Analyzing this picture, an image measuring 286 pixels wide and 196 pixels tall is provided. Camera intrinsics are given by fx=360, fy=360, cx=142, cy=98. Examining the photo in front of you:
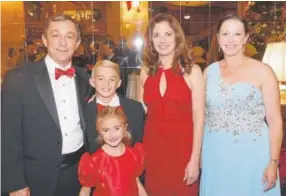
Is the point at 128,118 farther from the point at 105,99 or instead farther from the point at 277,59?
the point at 277,59

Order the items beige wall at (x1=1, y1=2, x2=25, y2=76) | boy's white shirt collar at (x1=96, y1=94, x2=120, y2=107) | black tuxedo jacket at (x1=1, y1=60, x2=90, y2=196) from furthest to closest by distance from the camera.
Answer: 1. beige wall at (x1=1, y1=2, x2=25, y2=76)
2. boy's white shirt collar at (x1=96, y1=94, x2=120, y2=107)
3. black tuxedo jacket at (x1=1, y1=60, x2=90, y2=196)

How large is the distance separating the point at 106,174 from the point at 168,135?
41 cm

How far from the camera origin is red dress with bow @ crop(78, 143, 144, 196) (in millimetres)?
1764

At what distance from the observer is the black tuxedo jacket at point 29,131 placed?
1.68 metres

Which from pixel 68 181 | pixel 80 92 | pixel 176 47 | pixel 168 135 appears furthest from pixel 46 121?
pixel 176 47

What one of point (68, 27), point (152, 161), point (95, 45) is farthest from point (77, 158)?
point (95, 45)

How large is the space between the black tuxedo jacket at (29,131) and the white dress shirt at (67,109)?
0.04 m

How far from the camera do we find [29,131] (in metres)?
1.73

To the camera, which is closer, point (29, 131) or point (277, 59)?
point (29, 131)

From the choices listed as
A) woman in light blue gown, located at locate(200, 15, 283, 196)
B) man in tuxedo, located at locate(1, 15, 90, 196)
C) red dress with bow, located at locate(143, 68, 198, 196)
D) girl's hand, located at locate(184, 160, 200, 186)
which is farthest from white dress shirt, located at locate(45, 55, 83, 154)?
woman in light blue gown, located at locate(200, 15, 283, 196)

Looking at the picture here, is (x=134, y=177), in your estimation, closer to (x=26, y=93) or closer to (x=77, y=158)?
(x=77, y=158)

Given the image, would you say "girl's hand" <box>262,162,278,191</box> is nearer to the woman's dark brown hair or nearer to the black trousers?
the woman's dark brown hair

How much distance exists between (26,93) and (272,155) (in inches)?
49.6

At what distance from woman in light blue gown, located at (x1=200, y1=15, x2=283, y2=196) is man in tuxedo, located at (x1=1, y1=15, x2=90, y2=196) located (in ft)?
2.29
